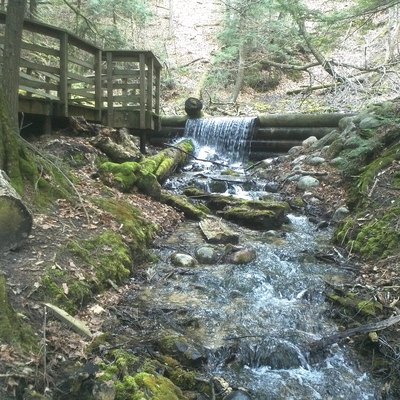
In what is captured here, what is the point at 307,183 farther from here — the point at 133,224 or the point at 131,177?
the point at 133,224

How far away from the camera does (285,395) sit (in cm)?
342

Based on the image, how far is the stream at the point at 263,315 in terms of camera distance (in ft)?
11.8

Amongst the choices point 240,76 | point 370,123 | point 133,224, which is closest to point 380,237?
point 133,224

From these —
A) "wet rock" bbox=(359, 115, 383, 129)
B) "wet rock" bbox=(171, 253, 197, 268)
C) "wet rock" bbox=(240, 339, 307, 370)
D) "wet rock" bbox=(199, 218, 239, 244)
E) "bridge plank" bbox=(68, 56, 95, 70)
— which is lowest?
"wet rock" bbox=(240, 339, 307, 370)

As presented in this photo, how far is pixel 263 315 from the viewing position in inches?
178

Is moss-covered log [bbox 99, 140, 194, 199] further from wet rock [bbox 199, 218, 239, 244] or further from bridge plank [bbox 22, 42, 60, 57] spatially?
bridge plank [bbox 22, 42, 60, 57]

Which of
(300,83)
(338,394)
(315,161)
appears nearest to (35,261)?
(338,394)

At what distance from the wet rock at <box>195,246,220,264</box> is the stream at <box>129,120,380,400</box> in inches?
3.8

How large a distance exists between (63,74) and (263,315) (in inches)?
234

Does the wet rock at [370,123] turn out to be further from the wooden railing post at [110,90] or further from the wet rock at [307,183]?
the wooden railing post at [110,90]

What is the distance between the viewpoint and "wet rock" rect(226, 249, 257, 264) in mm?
5891

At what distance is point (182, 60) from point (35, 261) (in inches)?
911

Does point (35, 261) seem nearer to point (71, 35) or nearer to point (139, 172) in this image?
point (139, 172)

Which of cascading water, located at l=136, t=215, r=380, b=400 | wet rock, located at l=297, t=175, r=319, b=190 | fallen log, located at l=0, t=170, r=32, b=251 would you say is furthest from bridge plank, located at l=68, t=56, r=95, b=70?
wet rock, located at l=297, t=175, r=319, b=190
